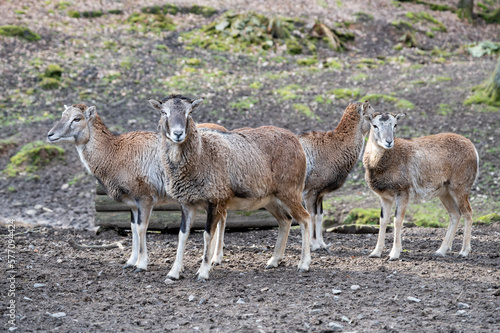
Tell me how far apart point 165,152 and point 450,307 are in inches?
162

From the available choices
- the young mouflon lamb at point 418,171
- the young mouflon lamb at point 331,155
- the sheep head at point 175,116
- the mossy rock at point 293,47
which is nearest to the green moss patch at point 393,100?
the mossy rock at point 293,47

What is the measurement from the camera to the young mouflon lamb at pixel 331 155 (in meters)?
10.2

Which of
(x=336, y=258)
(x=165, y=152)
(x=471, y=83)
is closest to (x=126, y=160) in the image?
(x=165, y=152)

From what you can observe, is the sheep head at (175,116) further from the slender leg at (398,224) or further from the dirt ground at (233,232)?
the slender leg at (398,224)

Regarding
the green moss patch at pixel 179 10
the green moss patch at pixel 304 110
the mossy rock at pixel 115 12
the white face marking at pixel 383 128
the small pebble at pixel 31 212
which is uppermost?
the green moss patch at pixel 179 10

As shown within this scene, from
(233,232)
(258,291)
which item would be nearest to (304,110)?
(233,232)

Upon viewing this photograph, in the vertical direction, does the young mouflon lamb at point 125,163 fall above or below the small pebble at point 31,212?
above

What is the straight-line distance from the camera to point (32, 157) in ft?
48.4

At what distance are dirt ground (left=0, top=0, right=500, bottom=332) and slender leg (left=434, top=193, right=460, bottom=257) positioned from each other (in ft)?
1.14

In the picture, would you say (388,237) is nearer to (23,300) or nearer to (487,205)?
(487,205)

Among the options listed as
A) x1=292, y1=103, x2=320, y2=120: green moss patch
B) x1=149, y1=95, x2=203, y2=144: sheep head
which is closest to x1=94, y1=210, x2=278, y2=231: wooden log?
x1=149, y1=95, x2=203, y2=144: sheep head

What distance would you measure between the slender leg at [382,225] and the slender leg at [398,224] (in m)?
0.20

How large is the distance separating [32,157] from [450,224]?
1060cm

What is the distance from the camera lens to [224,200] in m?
7.80
